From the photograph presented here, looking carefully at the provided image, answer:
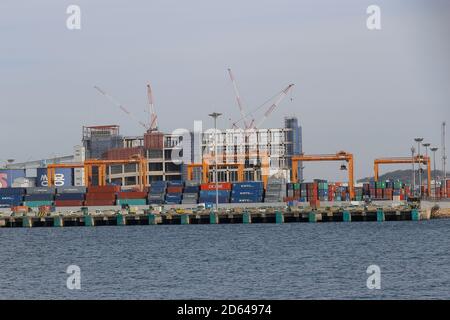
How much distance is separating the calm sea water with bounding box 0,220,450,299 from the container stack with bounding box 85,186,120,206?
64465 mm

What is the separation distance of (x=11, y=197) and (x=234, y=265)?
4709 inches

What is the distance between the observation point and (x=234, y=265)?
204 ft

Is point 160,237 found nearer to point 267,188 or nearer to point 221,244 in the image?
point 221,244

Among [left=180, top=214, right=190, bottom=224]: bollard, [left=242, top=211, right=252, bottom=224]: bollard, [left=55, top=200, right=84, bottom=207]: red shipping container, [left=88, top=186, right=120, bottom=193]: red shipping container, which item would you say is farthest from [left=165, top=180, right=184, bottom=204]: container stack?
[left=242, top=211, right=252, bottom=224]: bollard

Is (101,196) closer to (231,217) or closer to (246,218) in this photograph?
(231,217)

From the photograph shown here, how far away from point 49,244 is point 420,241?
3992cm

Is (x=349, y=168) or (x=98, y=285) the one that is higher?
(x=349, y=168)

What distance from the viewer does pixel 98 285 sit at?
5106 centimetres

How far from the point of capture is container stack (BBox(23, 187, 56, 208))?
17038 centimetres

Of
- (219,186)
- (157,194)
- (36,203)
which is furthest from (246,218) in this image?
(36,203)

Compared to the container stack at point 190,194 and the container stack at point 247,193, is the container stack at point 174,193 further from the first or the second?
the container stack at point 247,193
